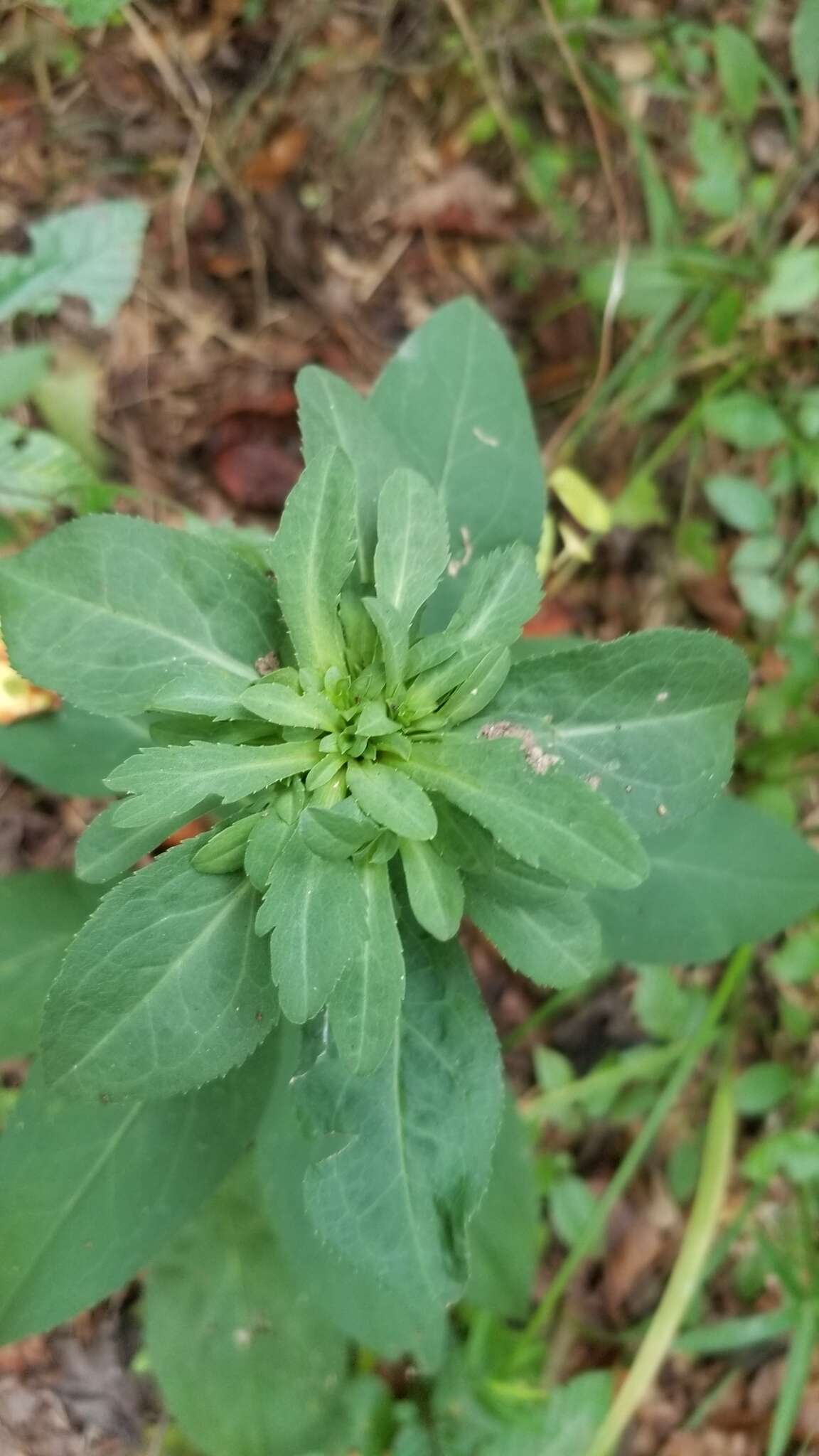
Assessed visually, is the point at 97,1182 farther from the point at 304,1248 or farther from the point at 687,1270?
the point at 687,1270

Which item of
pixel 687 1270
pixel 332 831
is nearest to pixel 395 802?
pixel 332 831

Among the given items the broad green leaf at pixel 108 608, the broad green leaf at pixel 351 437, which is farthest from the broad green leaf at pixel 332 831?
the broad green leaf at pixel 351 437

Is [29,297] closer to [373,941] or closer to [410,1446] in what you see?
[373,941]

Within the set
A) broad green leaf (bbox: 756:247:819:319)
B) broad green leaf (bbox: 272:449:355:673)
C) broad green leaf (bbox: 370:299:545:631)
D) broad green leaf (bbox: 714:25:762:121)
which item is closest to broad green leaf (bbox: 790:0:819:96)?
broad green leaf (bbox: 714:25:762:121)

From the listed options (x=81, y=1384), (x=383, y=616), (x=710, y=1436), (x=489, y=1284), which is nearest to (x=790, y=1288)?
(x=710, y=1436)

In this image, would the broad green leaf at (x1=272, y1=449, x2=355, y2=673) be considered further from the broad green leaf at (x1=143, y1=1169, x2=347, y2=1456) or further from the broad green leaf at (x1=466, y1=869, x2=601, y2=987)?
the broad green leaf at (x1=143, y1=1169, x2=347, y2=1456)

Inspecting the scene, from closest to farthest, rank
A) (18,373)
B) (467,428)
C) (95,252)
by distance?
(467,428) → (18,373) → (95,252)
